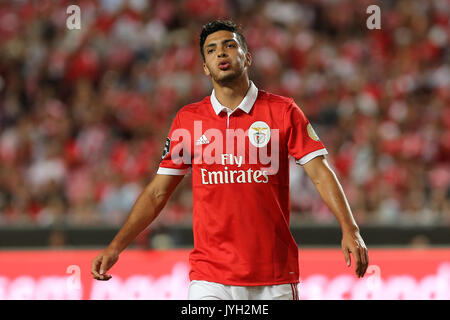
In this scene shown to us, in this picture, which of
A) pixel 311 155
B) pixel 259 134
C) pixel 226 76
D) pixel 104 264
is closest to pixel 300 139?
pixel 311 155

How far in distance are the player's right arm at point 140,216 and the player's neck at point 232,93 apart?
48 centimetres

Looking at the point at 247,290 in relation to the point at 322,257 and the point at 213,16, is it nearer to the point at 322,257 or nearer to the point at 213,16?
the point at 322,257

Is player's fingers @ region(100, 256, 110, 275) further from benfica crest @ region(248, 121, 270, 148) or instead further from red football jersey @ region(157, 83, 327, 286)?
benfica crest @ region(248, 121, 270, 148)

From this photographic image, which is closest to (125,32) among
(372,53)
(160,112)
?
(160,112)

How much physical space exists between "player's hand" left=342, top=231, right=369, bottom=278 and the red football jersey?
406 mm

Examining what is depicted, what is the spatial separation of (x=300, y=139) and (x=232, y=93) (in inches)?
18.0

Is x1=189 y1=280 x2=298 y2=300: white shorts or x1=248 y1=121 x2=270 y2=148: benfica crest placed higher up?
x1=248 y1=121 x2=270 y2=148: benfica crest

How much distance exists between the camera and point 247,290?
3752mm

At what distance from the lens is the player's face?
12.7 ft

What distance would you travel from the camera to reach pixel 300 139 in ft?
12.4

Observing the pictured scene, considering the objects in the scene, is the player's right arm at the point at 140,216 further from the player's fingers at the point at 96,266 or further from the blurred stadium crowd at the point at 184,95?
the blurred stadium crowd at the point at 184,95

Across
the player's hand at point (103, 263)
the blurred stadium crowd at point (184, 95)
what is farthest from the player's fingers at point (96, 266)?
the blurred stadium crowd at point (184, 95)

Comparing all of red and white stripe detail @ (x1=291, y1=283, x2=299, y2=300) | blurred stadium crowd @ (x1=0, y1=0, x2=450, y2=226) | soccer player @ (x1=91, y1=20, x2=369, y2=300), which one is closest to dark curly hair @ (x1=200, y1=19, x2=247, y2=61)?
soccer player @ (x1=91, y1=20, x2=369, y2=300)

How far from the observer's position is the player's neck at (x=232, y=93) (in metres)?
3.95
